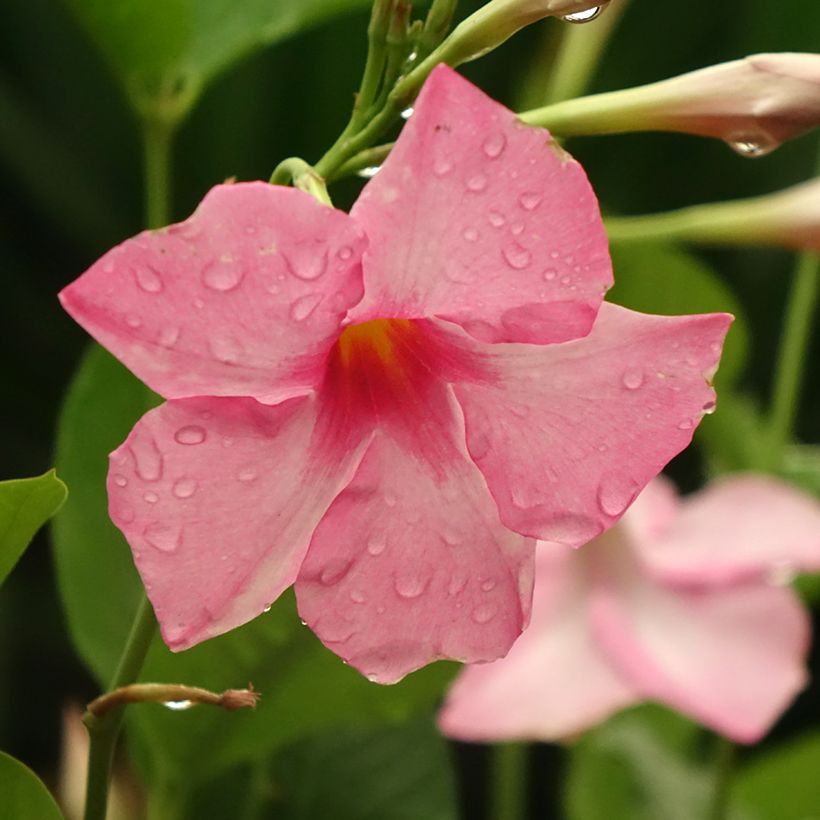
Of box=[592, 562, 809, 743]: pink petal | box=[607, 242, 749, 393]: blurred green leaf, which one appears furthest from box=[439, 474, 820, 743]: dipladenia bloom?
box=[607, 242, 749, 393]: blurred green leaf

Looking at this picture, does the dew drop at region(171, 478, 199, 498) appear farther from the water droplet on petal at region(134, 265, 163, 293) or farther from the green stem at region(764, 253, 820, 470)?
the green stem at region(764, 253, 820, 470)

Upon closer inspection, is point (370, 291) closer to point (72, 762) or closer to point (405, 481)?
point (405, 481)

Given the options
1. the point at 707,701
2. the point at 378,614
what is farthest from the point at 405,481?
the point at 707,701

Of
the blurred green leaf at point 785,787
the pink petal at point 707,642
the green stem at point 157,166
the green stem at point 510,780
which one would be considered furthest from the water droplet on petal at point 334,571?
the blurred green leaf at point 785,787

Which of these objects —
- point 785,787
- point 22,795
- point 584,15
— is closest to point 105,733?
point 22,795

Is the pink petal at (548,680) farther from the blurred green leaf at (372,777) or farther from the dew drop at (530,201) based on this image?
the dew drop at (530,201)

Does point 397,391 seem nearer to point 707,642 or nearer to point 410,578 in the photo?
point 410,578
